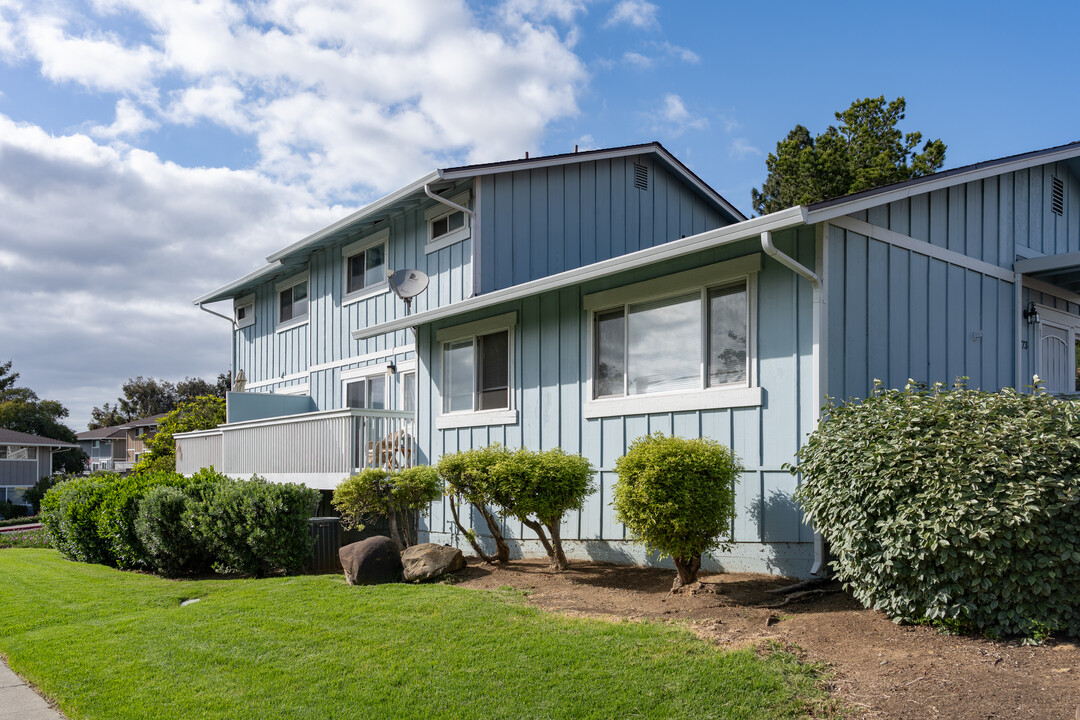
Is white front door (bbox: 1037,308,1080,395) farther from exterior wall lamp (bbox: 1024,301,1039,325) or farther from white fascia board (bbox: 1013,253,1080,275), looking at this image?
white fascia board (bbox: 1013,253,1080,275)

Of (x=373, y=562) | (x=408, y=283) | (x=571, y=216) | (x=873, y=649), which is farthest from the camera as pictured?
(x=571, y=216)

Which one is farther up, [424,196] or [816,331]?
[424,196]

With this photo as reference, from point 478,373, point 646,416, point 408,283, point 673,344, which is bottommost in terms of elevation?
point 646,416

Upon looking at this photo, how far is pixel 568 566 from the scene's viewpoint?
376 inches

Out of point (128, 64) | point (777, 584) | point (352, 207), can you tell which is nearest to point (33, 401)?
point (352, 207)

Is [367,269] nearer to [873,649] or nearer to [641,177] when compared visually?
[641,177]

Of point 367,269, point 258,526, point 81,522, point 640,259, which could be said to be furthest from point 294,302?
point 640,259

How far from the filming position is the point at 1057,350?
12047 mm

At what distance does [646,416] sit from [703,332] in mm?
1249

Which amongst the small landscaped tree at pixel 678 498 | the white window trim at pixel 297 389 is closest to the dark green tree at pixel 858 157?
the white window trim at pixel 297 389

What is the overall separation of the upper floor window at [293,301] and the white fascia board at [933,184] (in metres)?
13.7

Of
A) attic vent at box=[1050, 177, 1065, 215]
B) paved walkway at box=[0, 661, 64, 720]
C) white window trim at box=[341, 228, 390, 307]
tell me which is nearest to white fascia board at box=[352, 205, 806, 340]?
white window trim at box=[341, 228, 390, 307]

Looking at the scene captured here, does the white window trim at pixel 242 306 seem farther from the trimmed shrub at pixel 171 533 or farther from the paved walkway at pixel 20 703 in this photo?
the paved walkway at pixel 20 703

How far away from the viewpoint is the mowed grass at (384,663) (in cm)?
488
